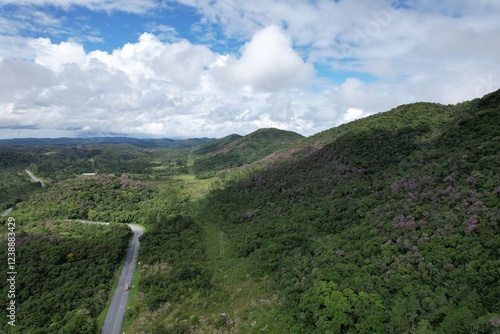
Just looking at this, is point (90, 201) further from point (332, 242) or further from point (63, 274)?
point (332, 242)

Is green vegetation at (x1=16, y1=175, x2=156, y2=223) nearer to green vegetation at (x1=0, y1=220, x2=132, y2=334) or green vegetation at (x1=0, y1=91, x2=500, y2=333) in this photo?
green vegetation at (x1=0, y1=91, x2=500, y2=333)

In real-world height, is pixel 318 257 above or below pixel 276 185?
below

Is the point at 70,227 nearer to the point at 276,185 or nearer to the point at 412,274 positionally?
the point at 276,185

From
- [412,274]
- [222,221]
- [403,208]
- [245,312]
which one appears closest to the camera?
[412,274]

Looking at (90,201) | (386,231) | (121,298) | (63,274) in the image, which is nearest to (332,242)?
(386,231)

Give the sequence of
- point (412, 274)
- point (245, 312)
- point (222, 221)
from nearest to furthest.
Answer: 1. point (412, 274)
2. point (245, 312)
3. point (222, 221)

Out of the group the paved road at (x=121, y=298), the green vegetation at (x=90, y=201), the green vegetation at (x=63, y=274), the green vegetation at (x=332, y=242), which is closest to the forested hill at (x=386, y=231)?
the green vegetation at (x=332, y=242)

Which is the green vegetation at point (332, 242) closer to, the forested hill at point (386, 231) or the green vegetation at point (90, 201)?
the forested hill at point (386, 231)

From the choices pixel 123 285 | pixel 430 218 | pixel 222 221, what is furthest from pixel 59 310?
pixel 430 218
